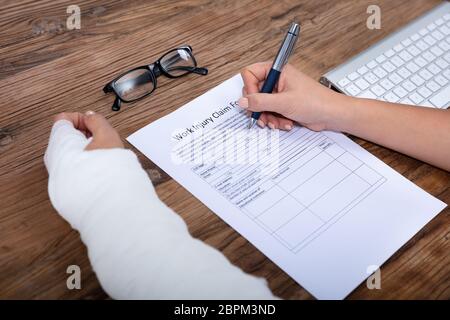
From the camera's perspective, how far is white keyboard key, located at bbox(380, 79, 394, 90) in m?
0.91

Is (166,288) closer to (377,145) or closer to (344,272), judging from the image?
(344,272)

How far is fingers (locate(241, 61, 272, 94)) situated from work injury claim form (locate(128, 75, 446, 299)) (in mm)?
47

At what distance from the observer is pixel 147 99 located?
0.89m

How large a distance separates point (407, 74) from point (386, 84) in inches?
2.3

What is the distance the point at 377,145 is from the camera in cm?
85

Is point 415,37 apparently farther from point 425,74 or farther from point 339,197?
point 339,197

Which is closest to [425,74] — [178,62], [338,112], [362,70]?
[362,70]

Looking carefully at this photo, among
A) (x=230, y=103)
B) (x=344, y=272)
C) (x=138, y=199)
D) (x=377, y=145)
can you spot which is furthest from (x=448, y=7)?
(x=138, y=199)

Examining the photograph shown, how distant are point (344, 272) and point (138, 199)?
31cm

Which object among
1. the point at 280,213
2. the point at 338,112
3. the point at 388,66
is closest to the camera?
the point at 280,213

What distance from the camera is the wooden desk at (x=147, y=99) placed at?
2.25 feet

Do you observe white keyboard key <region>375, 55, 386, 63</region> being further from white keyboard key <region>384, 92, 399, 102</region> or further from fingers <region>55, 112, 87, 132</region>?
fingers <region>55, 112, 87, 132</region>

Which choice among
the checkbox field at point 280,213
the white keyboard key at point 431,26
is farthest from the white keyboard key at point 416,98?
the checkbox field at point 280,213

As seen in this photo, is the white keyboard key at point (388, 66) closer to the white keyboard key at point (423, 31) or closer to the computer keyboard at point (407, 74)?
the computer keyboard at point (407, 74)
